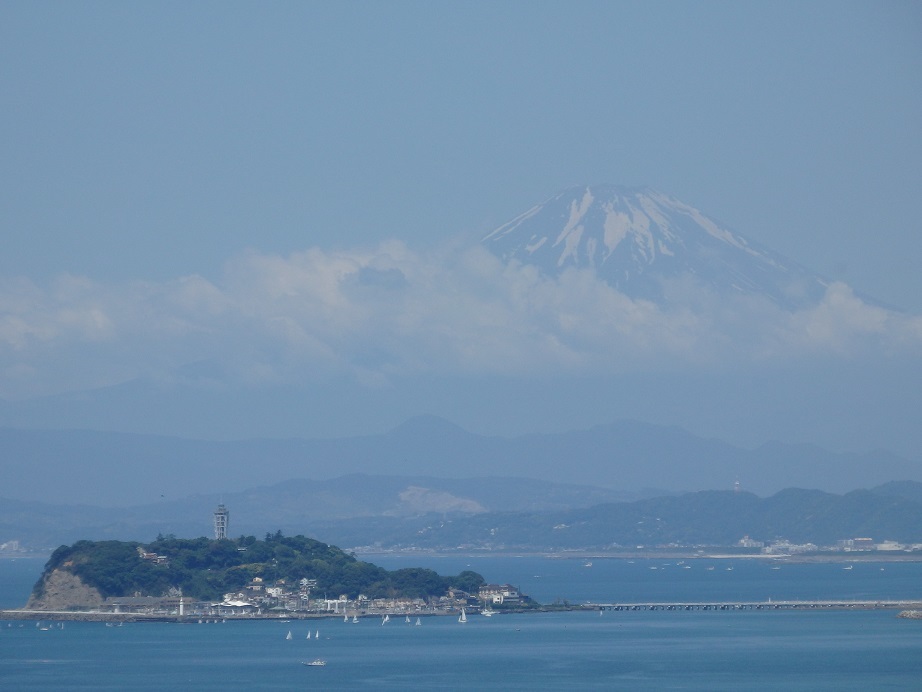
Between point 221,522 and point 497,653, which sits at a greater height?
point 221,522

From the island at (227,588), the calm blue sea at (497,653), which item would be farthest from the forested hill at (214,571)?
the calm blue sea at (497,653)

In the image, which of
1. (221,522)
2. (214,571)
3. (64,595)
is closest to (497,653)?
(214,571)

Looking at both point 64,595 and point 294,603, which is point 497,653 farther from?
point 64,595

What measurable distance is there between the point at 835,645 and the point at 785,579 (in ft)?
252

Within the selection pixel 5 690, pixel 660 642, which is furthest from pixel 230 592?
pixel 5 690

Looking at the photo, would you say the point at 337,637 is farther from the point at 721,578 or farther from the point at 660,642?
the point at 721,578

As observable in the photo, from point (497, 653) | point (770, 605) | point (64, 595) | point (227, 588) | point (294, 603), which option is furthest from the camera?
point (227, 588)

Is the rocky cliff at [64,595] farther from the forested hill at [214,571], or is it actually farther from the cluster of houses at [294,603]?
the cluster of houses at [294,603]

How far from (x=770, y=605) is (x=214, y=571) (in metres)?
34.8

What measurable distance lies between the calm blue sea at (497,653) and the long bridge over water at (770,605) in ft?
5.80

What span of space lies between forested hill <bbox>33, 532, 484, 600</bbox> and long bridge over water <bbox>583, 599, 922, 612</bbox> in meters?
9.49

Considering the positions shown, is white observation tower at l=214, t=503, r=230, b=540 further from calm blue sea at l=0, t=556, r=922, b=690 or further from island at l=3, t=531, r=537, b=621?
calm blue sea at l=0, t=556, r=922, b=690

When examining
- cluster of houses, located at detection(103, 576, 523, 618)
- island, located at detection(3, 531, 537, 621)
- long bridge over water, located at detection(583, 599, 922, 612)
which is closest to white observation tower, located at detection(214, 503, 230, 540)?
island, located at detection(3, 531, 537, 621)

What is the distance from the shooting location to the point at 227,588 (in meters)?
120
